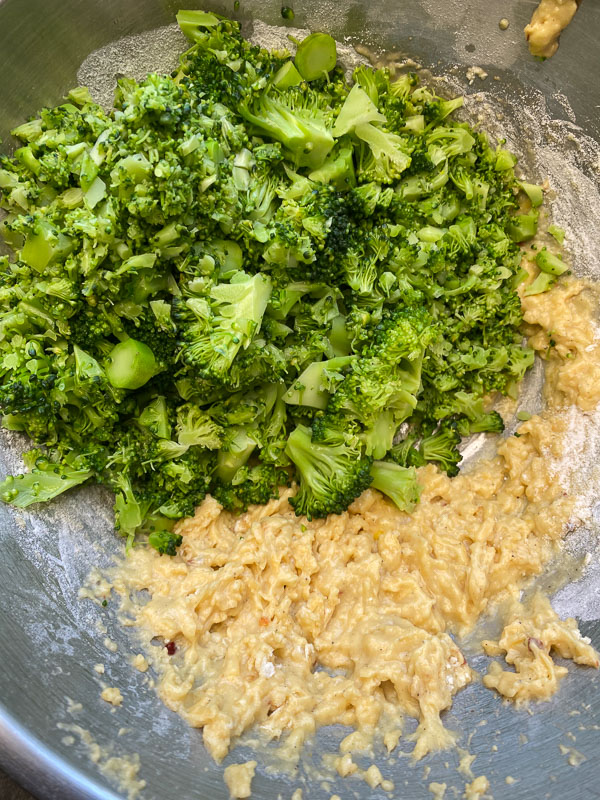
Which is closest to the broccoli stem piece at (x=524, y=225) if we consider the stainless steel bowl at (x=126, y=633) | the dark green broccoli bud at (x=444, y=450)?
the stainless steel bowl at (x=126, y=633)

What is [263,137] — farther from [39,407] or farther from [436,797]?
[436,797]

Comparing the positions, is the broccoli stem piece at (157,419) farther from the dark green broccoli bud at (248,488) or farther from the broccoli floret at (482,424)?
the broccoli floret at (482,424)

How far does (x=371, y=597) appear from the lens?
274 centimetres

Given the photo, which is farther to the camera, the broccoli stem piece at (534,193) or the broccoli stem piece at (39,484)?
the broccoli stem piece at (534,193)

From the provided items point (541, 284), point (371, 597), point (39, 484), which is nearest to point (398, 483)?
point (371, 597)

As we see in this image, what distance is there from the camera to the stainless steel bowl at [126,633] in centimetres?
220

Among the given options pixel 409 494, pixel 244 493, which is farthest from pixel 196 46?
pixel 409 494

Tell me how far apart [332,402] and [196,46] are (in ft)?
5.77

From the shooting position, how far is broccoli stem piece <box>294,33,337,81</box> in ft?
9.85

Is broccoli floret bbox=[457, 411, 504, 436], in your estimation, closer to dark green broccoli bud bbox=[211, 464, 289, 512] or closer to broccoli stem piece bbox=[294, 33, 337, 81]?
dark green broccoli bud bbox=[211, 464, 289, 512]

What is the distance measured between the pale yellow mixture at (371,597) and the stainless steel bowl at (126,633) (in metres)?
0.10

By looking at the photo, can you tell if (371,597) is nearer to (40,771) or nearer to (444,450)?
(444,450)

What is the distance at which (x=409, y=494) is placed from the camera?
9.70 feet

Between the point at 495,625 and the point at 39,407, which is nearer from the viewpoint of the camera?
the point at 39,407
